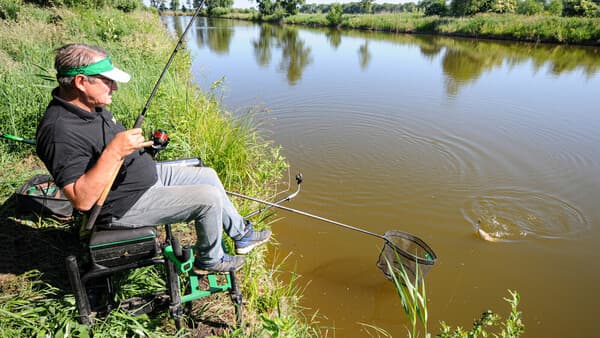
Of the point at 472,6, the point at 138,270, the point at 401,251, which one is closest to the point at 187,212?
the point at 138,270

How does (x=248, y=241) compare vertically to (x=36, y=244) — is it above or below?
above

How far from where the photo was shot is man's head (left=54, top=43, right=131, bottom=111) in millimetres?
1525

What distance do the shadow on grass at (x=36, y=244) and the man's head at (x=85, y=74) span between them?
124 cm

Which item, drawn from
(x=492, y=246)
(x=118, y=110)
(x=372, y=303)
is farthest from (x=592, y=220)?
(x=118, y=110)

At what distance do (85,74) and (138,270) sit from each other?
130 cm

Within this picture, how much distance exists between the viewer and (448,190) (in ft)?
14.6

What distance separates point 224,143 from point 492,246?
3052 millimetres

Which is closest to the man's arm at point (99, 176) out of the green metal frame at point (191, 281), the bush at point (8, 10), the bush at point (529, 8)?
the green metal frame at point (191, 281)

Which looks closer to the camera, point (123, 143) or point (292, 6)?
point (123, 143)

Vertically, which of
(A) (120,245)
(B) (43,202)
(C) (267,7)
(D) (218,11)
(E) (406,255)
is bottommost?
(E) (406,255)

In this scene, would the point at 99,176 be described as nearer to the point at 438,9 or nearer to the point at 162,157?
the point at 162,157

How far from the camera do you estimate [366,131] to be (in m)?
6.46

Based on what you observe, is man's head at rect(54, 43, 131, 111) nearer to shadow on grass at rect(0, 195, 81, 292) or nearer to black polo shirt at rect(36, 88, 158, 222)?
black polo shirt at rect(36, 88, 158, 222)

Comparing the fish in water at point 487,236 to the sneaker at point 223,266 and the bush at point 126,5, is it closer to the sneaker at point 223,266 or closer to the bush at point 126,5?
the sneaker at point 223,266
